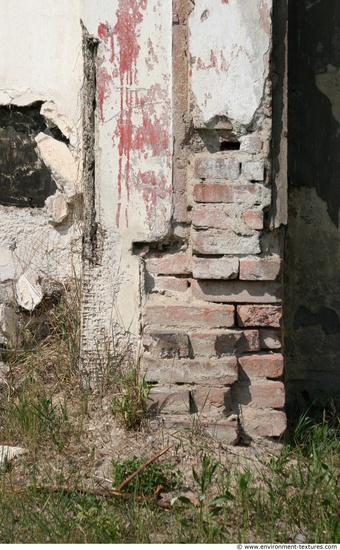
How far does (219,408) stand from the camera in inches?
142

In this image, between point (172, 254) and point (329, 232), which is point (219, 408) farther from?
point (329, 232)

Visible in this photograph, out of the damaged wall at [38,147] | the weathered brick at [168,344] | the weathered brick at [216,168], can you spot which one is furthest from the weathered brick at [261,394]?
the damaged wall at [38,147]

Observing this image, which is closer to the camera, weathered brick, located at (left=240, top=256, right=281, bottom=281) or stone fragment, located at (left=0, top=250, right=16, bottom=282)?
weathered brick, located at (left=240, top=256, right=281, bottom=281)

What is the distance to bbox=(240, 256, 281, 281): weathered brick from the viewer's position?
3658 millimetres

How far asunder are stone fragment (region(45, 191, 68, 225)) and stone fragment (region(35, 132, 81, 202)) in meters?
0.03

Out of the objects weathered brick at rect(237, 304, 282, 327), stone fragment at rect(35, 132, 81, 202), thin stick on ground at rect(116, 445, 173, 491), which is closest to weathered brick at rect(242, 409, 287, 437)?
weathered brick at rect(237, 304, 282, 327)

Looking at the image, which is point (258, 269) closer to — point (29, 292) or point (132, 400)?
point (132, 400)

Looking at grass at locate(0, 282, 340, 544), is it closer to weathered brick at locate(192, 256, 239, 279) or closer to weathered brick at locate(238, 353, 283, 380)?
weathered brick at locate(238, 353, 283, 380)

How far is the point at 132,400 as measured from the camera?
359cm

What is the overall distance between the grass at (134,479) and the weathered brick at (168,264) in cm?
45

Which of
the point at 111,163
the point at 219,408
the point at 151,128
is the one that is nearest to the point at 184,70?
the point at 151,128

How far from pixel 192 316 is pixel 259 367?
359 millimetres

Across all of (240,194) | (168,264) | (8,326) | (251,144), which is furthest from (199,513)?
(8,326)

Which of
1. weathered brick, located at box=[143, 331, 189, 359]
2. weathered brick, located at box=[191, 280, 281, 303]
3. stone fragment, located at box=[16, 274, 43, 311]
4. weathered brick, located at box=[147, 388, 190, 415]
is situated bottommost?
weathered brick, located at box=[147, 388, 190, 415]
